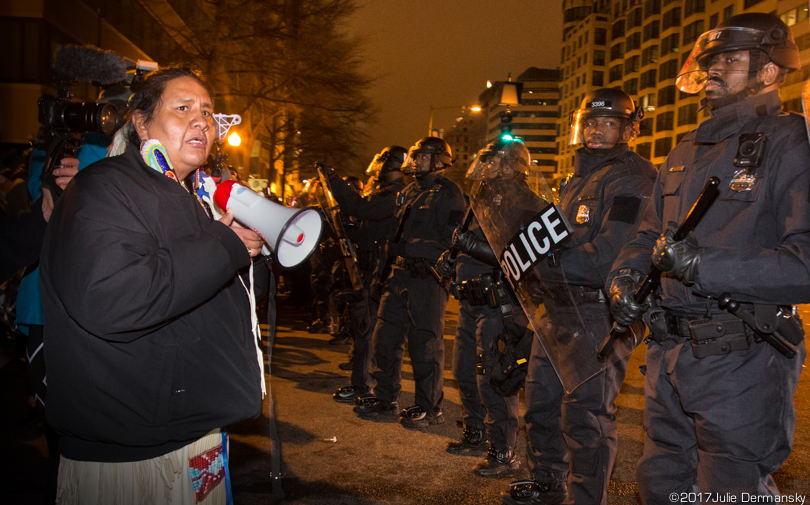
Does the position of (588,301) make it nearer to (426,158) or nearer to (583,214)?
(583,214)

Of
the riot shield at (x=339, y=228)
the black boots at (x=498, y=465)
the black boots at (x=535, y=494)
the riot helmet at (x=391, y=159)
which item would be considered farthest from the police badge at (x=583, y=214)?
the riot helmet at (x=391, y=159)

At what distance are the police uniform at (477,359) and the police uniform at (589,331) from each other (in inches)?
22.8

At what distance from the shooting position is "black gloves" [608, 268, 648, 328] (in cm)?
261

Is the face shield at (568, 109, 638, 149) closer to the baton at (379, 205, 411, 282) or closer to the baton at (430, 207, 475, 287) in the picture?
the baton at (430, 207, 475, 287)

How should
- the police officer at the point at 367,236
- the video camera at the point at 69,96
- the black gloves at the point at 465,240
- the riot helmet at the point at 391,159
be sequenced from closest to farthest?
the video camera at the point at 69,96 < the black gloves at the point at 465,240 < the police officer at the point at 367,236 < the riot helmet at the point at 391,159

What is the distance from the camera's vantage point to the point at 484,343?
173 inches

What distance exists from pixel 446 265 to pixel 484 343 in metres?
0.77

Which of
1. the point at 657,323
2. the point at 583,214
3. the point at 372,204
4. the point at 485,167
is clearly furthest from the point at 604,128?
the point at 372,204

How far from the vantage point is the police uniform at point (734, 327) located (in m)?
2.26

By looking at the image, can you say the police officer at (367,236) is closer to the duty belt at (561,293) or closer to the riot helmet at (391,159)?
the riot helmet at (391,159)

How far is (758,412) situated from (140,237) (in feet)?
7.67

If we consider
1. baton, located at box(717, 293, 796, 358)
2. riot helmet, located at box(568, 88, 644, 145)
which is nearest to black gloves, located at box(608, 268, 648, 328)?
baton, located at box(717, 293, 796, 358)

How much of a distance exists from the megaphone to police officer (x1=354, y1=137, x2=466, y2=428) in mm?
3191

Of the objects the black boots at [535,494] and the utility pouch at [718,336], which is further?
the black boots at [535,494]
